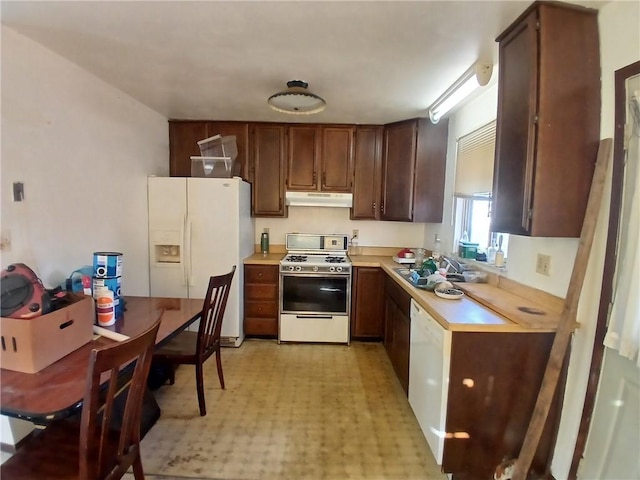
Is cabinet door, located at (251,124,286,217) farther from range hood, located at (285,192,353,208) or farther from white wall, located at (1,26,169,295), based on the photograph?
white wall, located at (1,26,169,295)

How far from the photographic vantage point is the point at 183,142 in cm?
360

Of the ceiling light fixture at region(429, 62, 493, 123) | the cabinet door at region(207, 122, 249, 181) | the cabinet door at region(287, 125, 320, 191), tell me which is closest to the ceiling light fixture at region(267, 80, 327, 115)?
the ceiling light fixture at region(429, 62, 493, 123)

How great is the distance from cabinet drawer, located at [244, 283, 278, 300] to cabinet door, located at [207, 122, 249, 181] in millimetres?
1250

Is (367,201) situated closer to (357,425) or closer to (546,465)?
(357,425)

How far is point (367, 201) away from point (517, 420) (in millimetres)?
2494

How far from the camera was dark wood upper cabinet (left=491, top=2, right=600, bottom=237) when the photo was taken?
148 centimetres

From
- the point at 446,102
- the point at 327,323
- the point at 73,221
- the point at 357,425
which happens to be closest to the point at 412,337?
the point at 357,425

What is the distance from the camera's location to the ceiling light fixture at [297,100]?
2248 millimetres

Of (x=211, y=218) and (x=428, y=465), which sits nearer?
(x=428, y=465)

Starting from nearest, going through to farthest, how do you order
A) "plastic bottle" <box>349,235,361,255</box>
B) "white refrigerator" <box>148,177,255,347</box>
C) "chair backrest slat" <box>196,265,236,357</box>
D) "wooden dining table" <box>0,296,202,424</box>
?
1. "wooden dining table" <box>0,296,202,424</box>
2. "chair backrest slat" <box>196,265,236,357</box>
3. "white refrigerator" <box>148,177,255,347</box>
4. "plastic bottle" <box>349,235,361,255</box>

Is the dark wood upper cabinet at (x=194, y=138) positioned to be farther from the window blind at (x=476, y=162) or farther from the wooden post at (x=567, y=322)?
the wooden post at (x=567, y=322)

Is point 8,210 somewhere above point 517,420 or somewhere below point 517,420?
above

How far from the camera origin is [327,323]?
Result: 341cm

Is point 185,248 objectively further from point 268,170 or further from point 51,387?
point 51,387
